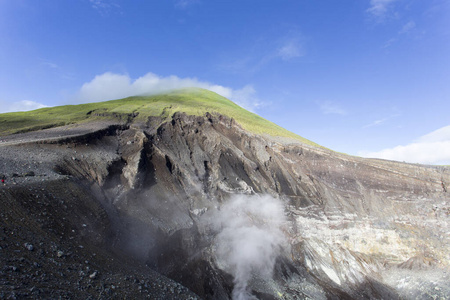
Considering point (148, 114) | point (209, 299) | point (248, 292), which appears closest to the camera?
point (209, 299)

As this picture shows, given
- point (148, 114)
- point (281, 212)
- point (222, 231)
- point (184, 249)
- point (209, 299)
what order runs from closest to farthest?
point (209, 299), point (184, 249), point (222, 231), point (281, 212), point (148, 114)

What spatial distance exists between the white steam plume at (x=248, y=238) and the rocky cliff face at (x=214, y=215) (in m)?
0.15

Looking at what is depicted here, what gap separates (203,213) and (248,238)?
6672mm

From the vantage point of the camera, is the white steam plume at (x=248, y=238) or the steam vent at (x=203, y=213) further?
the white steam plume at (x=248, y=238)

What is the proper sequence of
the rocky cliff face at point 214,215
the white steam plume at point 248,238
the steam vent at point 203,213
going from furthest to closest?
1. the white steam plume at point 248,238
2. the rocky cliff face at point 214,215
3. the steam vent at point 203,213

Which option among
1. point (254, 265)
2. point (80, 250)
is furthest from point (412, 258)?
point (80, 250)

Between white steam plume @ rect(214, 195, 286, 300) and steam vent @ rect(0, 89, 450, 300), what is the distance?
14cm

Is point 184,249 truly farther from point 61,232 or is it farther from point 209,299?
point 61,232

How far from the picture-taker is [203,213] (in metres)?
29.4

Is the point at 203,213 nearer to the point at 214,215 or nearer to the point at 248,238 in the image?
the point at 214,215

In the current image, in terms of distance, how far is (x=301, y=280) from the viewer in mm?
25844

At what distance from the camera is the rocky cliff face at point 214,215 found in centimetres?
1504

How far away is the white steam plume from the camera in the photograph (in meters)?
24.8

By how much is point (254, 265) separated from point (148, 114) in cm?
3100
